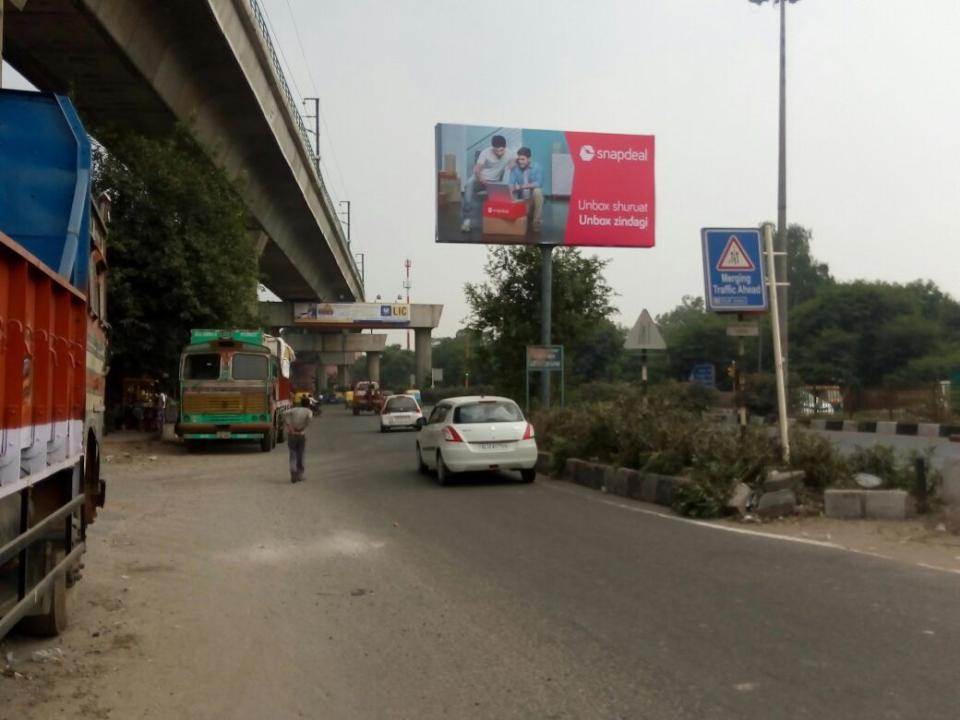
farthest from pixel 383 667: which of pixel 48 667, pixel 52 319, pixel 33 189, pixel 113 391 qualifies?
pixel 113 391

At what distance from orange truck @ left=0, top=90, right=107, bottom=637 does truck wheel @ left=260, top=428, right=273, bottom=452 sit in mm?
17062

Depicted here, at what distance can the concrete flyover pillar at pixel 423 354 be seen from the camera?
264 feet

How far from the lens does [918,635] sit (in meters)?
5.93

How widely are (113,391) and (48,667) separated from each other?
89.0ft

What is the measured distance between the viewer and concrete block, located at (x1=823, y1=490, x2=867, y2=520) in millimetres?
10688

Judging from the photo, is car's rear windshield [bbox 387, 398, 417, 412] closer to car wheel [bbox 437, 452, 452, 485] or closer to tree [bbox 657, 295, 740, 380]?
car wheel [bbox 437, 452, 452, 485]

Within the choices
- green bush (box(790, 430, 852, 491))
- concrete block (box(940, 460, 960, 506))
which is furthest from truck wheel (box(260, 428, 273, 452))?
concrete block (box(940, 460, 960, 506))

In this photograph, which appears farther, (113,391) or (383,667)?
(113,391)

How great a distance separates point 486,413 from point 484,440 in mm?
567

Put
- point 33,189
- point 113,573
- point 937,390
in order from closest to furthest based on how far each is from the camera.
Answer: point 33,189
point 113,573
point 937,390

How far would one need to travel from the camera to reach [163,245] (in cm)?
2634

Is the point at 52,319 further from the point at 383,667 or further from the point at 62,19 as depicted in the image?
the point at 62,19

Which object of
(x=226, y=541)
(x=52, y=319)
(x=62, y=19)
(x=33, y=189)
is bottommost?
(x=226, y=541)

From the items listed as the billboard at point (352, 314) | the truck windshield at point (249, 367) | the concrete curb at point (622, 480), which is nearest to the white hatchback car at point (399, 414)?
the truck windshield at point (249, 367)
